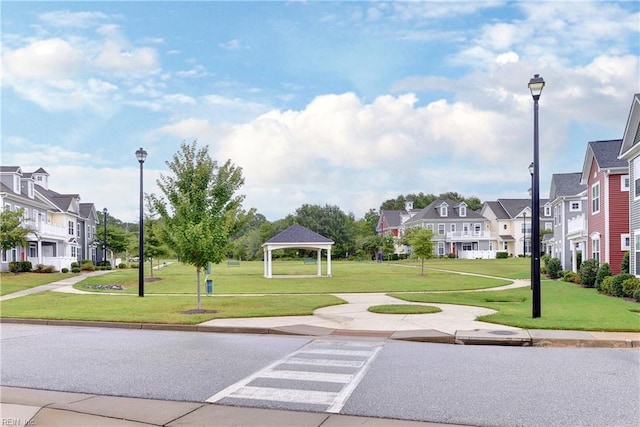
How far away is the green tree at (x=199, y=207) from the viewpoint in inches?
688

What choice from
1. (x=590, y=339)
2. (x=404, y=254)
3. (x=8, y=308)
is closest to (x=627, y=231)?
(x=590, y=339)

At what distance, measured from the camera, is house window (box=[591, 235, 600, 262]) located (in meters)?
31.7

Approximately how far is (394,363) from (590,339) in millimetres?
4663

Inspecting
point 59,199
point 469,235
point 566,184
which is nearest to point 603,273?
point 566,184

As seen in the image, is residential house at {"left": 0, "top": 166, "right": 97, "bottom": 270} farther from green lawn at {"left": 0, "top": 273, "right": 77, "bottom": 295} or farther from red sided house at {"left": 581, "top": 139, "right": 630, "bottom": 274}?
red sided house at {"left": 581, "top": 139, "right": 630, "bottom": 274}

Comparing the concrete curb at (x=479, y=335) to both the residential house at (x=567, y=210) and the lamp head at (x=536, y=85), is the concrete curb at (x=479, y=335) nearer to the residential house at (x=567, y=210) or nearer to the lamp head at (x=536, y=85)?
the lamp head at (x=536, y=85)

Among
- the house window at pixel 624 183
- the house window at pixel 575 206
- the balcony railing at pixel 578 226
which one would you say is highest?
the house window at pixel 624 183

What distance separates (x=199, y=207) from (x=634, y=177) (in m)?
19.2

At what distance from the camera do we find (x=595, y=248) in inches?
1276

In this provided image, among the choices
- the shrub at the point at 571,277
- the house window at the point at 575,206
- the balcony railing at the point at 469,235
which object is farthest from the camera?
the balcony railing at the point at 469,235

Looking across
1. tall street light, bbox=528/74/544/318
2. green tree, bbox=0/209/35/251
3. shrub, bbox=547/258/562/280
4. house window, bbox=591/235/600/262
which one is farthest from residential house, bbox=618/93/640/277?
green tree, bbox=0/209/35/251

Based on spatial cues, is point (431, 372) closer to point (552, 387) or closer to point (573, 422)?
point (552, 387)

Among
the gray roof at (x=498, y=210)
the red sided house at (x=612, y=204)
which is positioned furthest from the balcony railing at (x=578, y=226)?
the gray roof at (x=498, y=210)

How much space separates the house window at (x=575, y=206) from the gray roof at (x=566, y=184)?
2.83 ft
